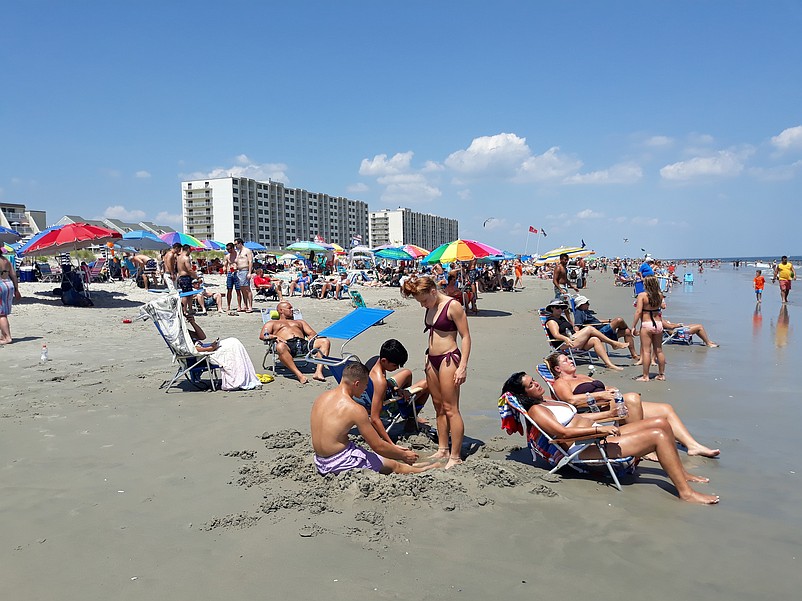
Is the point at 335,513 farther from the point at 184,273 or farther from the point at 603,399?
the point at 184,273

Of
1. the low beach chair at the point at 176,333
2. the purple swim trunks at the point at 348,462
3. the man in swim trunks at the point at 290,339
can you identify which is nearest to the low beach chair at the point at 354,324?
the man in swim trunks at the point at 290,339

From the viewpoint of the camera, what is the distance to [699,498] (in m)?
3.48

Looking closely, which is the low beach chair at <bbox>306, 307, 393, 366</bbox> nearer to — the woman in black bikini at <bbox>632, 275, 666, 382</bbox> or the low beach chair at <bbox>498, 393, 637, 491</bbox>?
the low beach chair at <bbox>498, 393, 637, 491</bbox>

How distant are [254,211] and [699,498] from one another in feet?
341

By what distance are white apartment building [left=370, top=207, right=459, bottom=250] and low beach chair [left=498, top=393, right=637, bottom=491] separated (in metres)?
124

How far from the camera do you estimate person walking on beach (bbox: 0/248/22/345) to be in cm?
855

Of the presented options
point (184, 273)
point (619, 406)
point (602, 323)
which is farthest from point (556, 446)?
point (184, 273)

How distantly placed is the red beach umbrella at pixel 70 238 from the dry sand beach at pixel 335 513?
761cm

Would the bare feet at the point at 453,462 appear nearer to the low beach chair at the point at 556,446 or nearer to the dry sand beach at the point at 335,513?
the dry sand beach at the point at 335,513

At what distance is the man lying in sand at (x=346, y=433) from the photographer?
358 centimetres

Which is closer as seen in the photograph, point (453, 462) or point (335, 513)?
point (335, 513)

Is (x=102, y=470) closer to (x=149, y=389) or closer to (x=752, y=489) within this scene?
(x=149, y=389)

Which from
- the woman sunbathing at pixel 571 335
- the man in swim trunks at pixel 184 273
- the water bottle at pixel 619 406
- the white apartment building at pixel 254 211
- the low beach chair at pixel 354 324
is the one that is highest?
the white apartment building at pixel 254 211

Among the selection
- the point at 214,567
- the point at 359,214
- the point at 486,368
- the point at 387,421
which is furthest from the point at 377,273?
the point at 359,214
